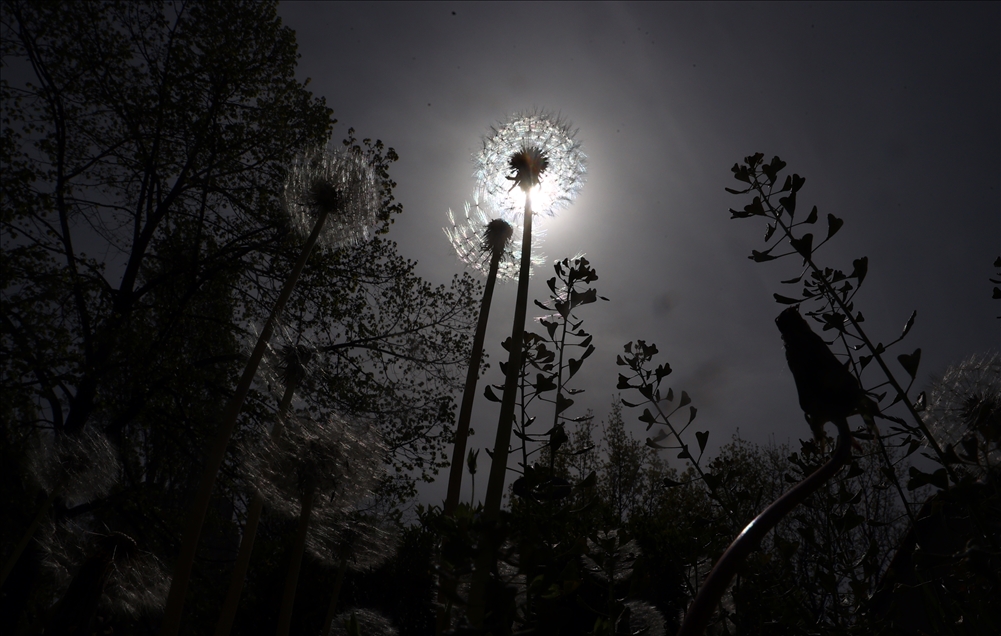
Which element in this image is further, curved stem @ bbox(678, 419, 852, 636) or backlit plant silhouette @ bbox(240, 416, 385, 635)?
backlit plant silhouette @ bbox(240, 416, 385, 635)

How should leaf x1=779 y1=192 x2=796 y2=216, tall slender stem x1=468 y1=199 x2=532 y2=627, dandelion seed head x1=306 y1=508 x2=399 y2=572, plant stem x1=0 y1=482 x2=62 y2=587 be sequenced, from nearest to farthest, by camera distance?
tall slender stem x1=468 y1=199 x2=532 y2=627 < leaf x1=779 y1=192 x2=796 y2=216 < plant stem x1=0 y1=482 x2=62 y2=587 < dandelion seed head x1=306 y1=508 x2=399 y2=572

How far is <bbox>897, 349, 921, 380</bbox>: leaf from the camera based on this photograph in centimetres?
112

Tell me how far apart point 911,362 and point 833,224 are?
440 mm

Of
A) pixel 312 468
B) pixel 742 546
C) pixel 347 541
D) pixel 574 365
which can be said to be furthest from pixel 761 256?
pixel 347 541

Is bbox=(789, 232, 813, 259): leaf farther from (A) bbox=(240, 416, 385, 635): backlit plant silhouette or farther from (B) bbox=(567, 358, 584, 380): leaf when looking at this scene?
(A) bbox=(240, 416, 385, 635): backlit plant silhouette

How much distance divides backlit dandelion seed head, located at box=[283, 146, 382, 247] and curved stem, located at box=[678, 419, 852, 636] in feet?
19.0

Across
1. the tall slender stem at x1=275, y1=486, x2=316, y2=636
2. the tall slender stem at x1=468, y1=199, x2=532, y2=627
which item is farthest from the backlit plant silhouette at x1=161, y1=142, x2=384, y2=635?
the tall slender stem at x1=468, y1=199, x2=532, y2=627

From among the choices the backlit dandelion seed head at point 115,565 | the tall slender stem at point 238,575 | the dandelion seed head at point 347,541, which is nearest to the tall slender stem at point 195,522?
the tall slender stem at point 238,575

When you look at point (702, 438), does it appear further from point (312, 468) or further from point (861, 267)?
point (312, 468)

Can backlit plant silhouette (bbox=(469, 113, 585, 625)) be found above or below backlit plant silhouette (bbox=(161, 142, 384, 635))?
below

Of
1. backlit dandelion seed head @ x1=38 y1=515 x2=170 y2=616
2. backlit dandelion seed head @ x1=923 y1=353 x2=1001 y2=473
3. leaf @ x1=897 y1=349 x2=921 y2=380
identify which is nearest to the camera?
leaf @ x1=897 y1=349 x2=921 y2=380

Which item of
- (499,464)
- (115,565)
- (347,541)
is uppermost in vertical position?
(347,541)

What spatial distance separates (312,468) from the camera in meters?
5.06

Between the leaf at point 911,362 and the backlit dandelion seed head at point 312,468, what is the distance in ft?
15.0
